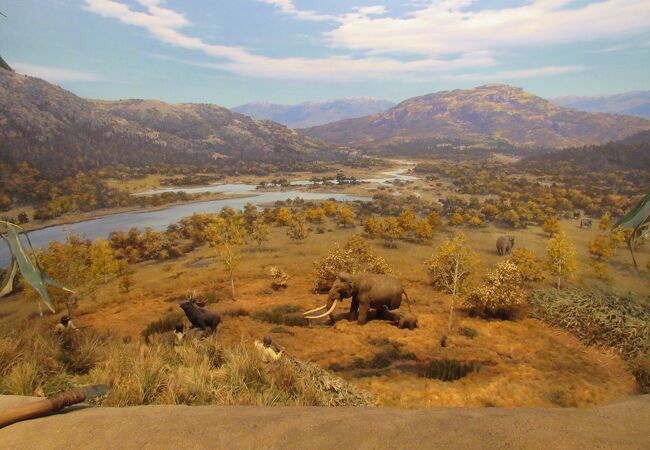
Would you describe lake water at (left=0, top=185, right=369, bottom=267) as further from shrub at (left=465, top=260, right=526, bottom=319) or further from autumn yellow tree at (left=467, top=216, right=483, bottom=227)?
shrub at (left=465, top=260, right=526, bottom=319)

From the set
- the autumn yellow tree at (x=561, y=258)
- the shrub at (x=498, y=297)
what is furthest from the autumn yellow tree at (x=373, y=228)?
the shrub at (x=498, y=297)

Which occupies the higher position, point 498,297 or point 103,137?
point 103,137

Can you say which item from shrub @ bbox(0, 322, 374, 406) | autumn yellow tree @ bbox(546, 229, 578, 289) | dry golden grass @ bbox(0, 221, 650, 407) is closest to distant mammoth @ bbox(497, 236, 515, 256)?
dry golden grass @ bbox(0, 221, 650, 407)

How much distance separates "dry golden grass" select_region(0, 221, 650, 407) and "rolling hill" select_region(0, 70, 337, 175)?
78.8 metres

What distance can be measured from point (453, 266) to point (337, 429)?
54.4 ft

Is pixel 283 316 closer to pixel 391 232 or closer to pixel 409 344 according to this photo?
pixel 409 344

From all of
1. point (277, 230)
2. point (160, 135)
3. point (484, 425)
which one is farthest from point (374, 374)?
point (160, 135)

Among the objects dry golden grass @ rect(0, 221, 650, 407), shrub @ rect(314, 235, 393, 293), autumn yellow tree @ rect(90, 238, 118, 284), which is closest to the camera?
dry golden grass @ rect(0, 221, 650, 407)

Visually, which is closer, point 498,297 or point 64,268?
point 498,297

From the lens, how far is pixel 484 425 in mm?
2688

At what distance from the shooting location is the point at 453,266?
17.9 meters

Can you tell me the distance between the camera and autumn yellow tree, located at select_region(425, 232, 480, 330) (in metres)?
14.2

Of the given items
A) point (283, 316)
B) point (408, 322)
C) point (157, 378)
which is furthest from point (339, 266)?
point (157, 378)

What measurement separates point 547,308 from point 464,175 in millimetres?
86215
